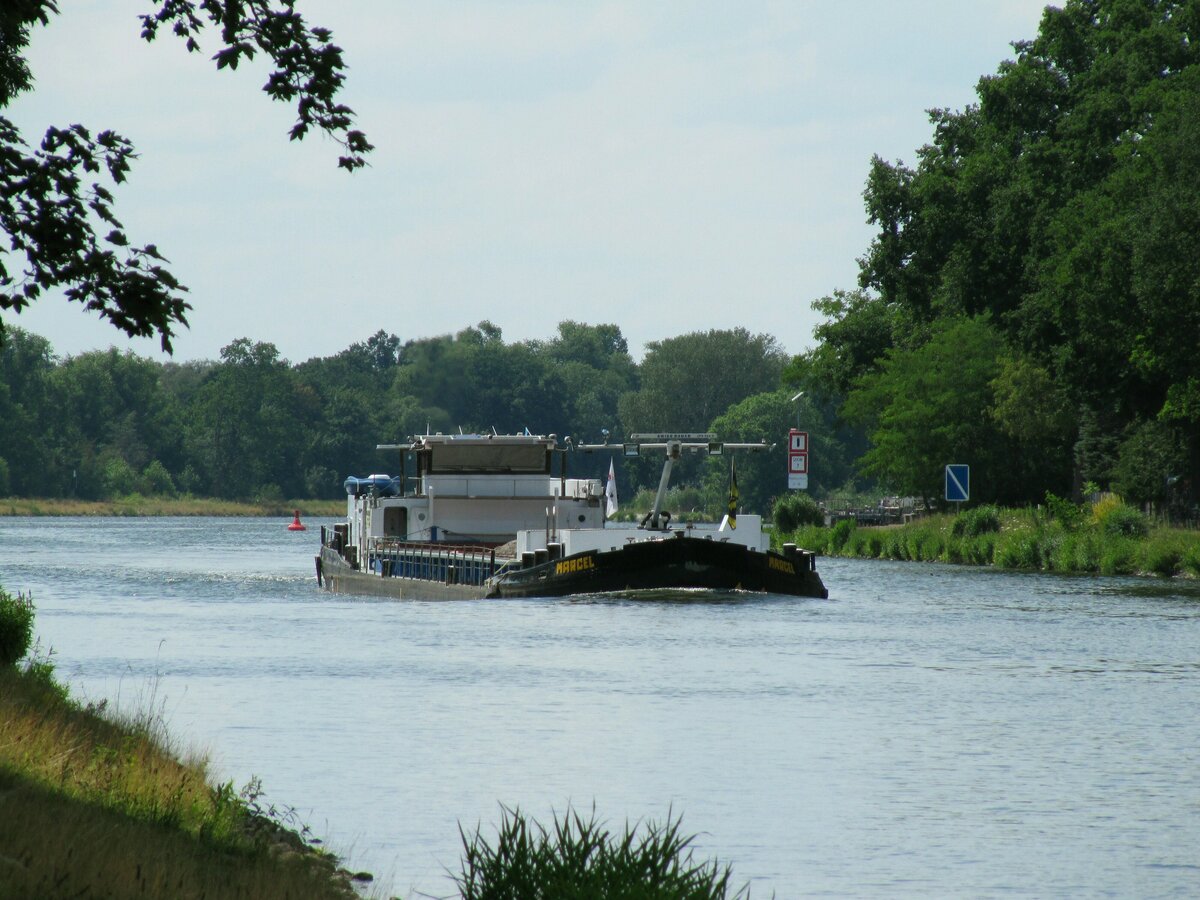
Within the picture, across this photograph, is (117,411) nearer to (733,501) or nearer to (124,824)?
(733,501)

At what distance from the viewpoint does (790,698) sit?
25.1 meters

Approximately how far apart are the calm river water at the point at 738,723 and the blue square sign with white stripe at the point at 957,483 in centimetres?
2607

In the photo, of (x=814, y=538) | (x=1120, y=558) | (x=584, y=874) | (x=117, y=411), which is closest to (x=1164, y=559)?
(x=1120, y=558)

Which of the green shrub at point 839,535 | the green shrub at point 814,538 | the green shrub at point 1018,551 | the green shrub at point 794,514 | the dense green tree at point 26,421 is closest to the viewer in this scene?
the green shrub at point 1018,551

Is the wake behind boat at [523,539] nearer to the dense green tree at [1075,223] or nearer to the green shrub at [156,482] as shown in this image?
the dense green tree at [1075,223]

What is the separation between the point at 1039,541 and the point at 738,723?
3710 centimetres

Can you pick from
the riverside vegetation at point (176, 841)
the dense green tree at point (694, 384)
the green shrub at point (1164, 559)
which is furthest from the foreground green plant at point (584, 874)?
the dense green tree at point (694, 384)

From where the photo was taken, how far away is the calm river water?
15.5 metres

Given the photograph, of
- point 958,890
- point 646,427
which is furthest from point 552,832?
point 646,427

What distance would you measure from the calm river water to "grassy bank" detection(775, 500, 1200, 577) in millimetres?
9687

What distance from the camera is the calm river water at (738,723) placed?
15.5m

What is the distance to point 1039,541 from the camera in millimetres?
57938

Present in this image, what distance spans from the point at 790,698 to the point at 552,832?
10.8 meters

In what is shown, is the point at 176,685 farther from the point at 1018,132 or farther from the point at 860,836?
the point at 1018,132
